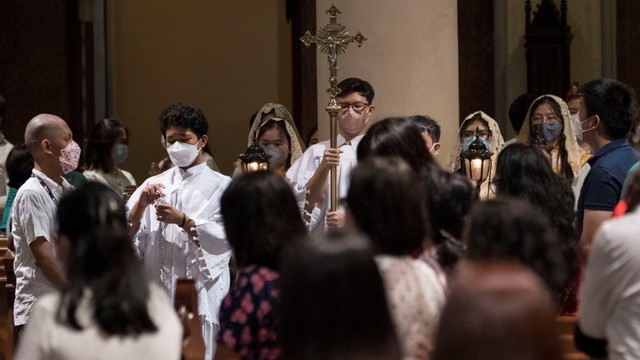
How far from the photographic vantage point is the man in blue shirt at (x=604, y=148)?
6.48 meters

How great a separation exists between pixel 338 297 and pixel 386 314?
0.16 metres

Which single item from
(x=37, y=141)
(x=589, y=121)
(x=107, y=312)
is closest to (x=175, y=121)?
(x=37, y=141)

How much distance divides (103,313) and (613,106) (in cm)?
372

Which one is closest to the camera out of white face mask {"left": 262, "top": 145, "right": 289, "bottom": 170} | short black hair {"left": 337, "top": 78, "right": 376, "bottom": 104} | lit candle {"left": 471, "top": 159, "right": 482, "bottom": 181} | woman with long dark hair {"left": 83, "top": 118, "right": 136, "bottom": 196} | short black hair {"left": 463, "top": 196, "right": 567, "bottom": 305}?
short black hair {"left": 463, "top": 196, "right": 567, "bottom": 305}

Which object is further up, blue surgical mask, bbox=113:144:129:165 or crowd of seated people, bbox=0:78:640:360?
blue surgical mask, bbox=113:144:129:165

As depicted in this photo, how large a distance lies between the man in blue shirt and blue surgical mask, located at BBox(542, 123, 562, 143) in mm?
2315

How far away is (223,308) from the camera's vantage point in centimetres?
459

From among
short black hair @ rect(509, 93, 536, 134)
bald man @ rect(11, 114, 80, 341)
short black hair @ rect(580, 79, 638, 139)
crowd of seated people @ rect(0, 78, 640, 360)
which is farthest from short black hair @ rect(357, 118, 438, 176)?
short black hair @ rect(509, 93, 536, 134)

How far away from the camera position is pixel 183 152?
26.3 ft

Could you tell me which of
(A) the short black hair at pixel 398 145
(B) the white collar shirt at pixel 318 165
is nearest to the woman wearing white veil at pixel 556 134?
(B) the white collar shirt at pixel 318 165

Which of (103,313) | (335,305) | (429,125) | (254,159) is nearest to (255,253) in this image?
(103,313)

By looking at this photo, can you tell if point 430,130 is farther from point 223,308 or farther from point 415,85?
point 223,308

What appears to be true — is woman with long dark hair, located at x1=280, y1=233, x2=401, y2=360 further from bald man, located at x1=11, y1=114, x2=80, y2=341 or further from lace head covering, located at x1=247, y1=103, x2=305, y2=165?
lace head covering, located at x1=247, y1=103, x2=305, y2=165

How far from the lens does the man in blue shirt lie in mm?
6477
